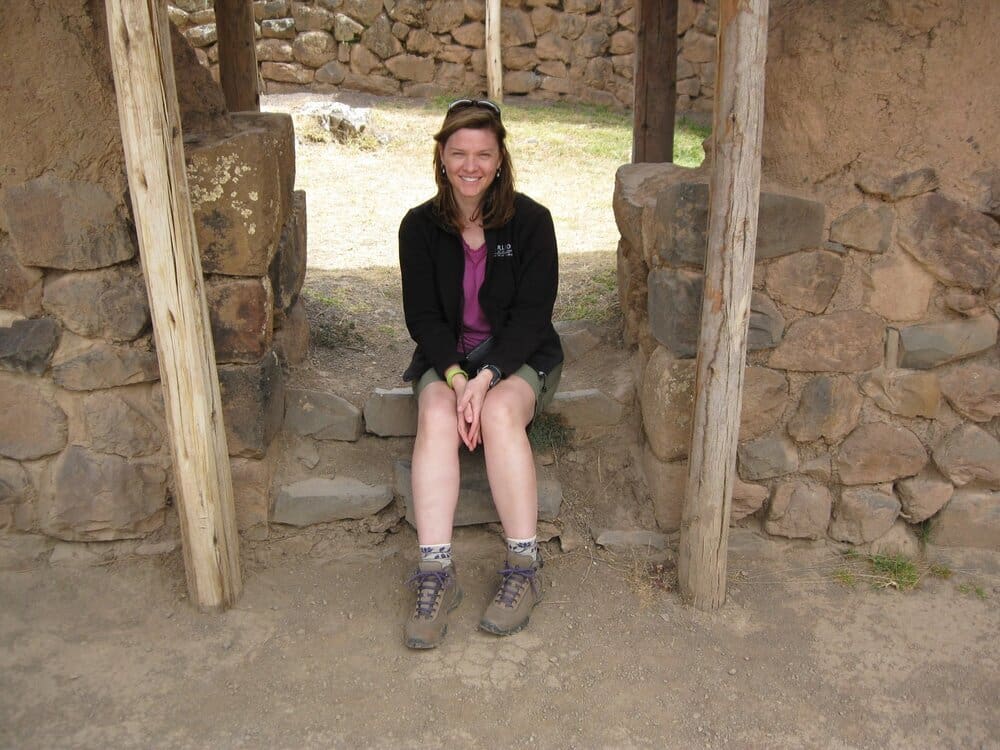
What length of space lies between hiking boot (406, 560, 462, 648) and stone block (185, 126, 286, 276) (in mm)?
1043

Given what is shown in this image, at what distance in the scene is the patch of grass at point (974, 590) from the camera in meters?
2.83

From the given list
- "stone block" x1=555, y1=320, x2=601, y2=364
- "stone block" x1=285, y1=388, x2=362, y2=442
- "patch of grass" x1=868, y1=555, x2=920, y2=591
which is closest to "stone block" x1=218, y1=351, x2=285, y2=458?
"stone block" x1=285, y1=388, x2=362, y2=442

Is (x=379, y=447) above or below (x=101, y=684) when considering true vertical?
above

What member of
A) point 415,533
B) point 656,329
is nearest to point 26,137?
point 415,533

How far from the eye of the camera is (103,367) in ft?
9.04

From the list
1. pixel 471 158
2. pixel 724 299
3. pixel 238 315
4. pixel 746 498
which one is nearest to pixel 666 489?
pixel 746 498

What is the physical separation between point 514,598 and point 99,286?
5.07ft

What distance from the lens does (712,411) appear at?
8.43 ft

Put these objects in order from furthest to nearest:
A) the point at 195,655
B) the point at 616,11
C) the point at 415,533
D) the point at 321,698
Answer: the point at 616,11 < the point at 415,533 < the point at 195,655 < the point at 321,698

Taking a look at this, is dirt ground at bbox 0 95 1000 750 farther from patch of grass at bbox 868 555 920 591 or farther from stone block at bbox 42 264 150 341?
stone block at bbox 42 264 150 341

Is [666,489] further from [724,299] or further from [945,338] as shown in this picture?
[945,338]

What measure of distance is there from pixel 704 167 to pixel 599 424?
0.94 m

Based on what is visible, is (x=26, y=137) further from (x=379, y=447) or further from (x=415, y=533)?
(x=415, y=533)

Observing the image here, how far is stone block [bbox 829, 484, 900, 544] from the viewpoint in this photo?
9.63 ft
